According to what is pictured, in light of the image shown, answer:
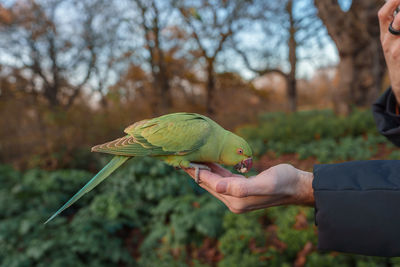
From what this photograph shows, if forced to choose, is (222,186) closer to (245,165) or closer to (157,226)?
(245,165)

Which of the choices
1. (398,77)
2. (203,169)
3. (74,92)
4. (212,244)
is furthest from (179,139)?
(74,92)

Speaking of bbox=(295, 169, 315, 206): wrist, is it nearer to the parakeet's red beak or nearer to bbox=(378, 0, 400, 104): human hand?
the parakeet's red beak

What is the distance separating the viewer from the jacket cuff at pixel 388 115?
186 cm

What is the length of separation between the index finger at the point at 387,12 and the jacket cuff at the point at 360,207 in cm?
102

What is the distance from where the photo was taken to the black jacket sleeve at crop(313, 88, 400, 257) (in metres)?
1.16

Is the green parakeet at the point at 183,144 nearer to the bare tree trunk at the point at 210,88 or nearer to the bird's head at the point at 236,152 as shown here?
the bird's head at the point at 236,152

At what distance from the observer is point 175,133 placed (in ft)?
5.54

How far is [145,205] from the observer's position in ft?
15.4

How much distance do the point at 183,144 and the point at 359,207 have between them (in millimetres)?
1077

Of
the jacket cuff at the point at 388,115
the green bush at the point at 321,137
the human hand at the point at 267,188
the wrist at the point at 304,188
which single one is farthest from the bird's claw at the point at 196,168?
the green bush at the point at 321,137

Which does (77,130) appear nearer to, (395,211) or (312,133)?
(312,133)

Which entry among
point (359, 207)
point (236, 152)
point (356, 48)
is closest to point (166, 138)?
point (236, 152)

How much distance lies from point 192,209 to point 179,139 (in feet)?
9.12

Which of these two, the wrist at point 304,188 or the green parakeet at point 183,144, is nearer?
the wrist at point 304,188
